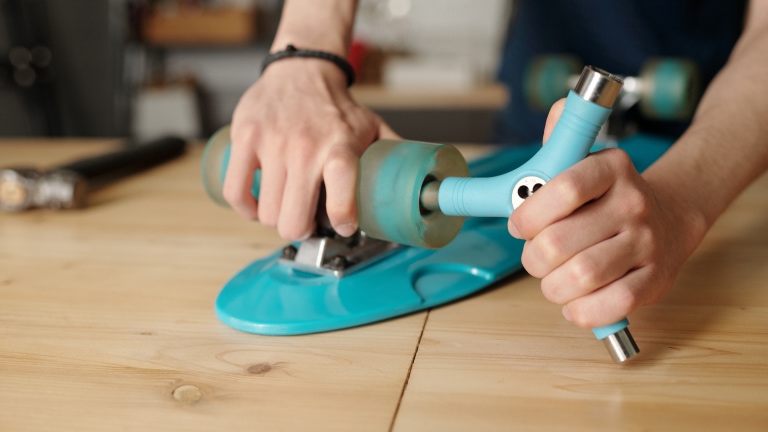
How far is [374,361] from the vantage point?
55cm

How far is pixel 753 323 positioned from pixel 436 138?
9.25ft

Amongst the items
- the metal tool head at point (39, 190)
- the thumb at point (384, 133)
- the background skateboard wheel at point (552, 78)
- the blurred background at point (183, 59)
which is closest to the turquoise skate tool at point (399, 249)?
the thumb at point (384, 133)

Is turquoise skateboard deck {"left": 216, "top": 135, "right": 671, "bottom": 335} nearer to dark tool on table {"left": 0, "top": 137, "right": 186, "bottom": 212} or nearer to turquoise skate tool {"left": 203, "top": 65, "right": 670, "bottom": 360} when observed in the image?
turquoise skate tool {"left": 203, "top": 65, "right": 670, "bottom": 360}

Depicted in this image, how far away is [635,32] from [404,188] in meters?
0.96

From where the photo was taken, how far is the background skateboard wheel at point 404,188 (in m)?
0.58

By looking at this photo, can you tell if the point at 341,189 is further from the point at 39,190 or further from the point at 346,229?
the point at 39,190

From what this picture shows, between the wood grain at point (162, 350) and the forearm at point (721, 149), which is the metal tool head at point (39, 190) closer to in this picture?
the wood grain at point (162, 350)

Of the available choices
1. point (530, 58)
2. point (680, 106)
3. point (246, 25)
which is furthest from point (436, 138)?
point (680, 106)

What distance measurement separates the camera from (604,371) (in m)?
0.52

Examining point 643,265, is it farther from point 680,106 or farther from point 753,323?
point 680,106

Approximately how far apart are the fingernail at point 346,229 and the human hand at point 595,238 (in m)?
A: 0.18

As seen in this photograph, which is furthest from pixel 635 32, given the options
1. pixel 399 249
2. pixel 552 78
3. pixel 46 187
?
pixel 46 187

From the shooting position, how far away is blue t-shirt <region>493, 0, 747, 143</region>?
1.30 meters

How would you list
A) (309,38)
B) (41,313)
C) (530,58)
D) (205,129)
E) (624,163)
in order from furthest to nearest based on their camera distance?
(205,129), (530,58), (309,38), (41,313), (624,163)
